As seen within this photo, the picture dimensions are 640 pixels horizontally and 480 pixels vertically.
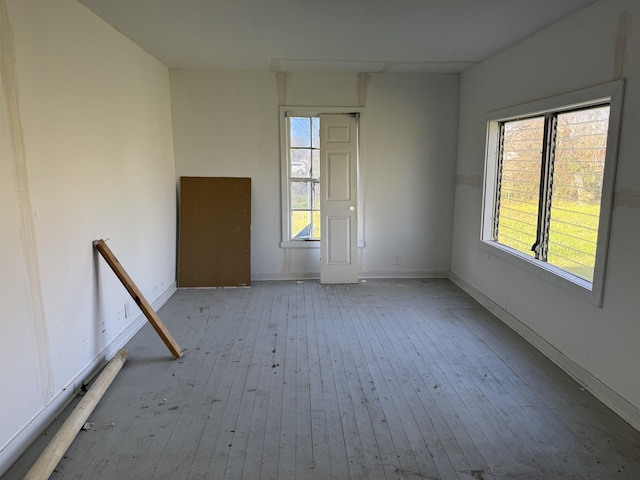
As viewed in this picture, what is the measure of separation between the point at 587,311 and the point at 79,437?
10.4ft

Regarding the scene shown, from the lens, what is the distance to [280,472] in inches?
81.6

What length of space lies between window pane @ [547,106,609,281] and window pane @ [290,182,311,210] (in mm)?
2799

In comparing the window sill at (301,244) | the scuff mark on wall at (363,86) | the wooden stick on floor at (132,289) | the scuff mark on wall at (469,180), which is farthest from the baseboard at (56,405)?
the scuff mark on wall at (469,180)

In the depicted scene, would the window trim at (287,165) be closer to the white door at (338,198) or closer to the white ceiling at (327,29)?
the white door at (338,198)

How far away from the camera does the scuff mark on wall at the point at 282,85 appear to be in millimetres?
5023

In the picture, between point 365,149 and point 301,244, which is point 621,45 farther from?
point 301,244

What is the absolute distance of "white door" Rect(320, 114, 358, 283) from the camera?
511 cm

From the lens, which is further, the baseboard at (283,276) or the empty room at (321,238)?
the baseboard at (283,276)

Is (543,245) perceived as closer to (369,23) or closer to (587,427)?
(587,427)

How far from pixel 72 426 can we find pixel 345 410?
1485 millimetres

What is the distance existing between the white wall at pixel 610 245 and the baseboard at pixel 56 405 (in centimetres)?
328

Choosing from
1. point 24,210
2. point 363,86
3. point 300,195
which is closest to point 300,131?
point 300,195

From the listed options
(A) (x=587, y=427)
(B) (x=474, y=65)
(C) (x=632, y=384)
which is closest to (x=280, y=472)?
(A) (x=587, y=427)

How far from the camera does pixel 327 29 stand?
3.43m
